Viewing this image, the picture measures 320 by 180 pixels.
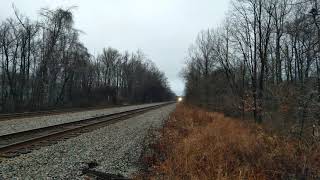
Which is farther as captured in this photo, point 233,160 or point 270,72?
point 270,72

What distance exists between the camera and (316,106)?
10352 millimetres

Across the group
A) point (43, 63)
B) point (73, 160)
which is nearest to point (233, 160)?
point (73, 160)

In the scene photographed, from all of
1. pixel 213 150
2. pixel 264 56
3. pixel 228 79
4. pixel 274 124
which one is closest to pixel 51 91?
pixel 228 79

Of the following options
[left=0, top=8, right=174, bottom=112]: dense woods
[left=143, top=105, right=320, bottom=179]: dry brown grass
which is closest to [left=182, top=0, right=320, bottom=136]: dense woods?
[left=143, top=105, right=320, bottom=179]: dry brown grass

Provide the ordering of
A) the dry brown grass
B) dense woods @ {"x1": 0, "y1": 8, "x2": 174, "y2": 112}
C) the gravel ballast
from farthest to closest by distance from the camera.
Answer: dense woods @ {"x1": 0, "y1": 8, "x2": 174, "y2": 112}, the dry brown grass, the gravel ballast

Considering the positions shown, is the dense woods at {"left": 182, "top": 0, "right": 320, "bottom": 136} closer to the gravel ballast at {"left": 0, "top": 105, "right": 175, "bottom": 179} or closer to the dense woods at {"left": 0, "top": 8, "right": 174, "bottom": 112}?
the gravel ballast at {"left": 0, "top": 105, "right": 175, "bottom": 179}

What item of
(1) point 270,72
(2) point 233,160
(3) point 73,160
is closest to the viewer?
(3) point 73,160

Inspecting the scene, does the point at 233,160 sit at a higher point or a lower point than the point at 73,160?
lower

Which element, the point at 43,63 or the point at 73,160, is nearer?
the point at 73,160

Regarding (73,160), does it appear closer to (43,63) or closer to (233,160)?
(233,160)

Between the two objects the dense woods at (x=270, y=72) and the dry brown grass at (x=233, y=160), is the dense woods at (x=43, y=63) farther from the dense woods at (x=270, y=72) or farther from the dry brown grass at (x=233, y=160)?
the dry brown grass at (x=233, y=160)

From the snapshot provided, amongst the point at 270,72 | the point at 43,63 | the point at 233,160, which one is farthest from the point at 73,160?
the point at 43,63

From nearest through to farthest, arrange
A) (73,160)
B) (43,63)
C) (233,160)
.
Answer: (73,160), (233,160), (43,63)

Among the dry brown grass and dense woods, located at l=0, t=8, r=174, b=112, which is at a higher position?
dense woods, located at l=0, t=8, r=174, b=112
